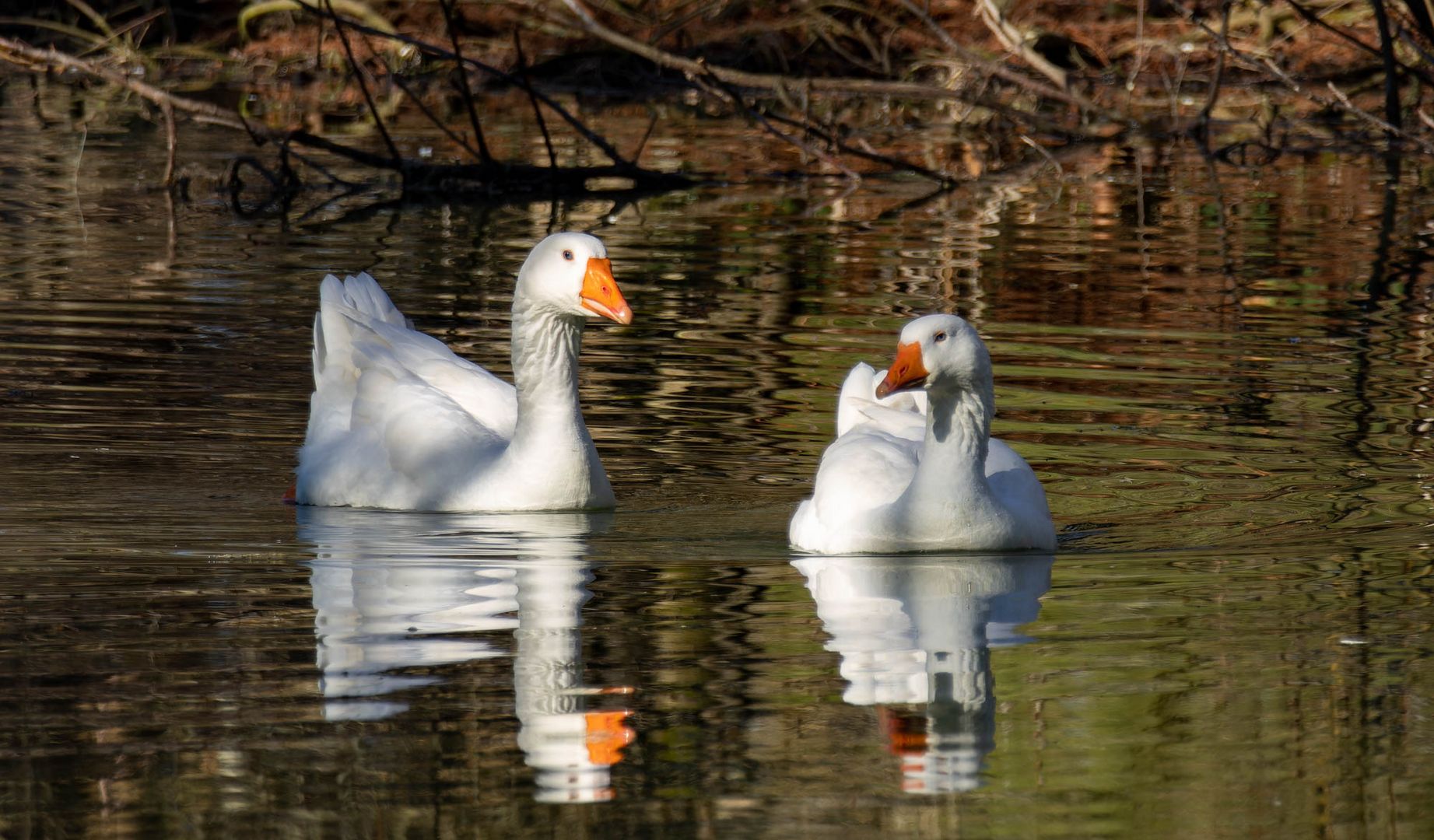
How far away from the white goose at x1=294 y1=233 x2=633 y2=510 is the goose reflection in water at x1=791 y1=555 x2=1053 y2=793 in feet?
4.35

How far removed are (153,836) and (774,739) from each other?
145cm

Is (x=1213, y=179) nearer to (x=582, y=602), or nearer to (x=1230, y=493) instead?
(x=1230, y=493)

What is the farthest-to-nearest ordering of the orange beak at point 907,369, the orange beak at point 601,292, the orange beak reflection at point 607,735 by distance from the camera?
the orange beak at point 601,292 < the orange beak at point 907,369 < the orange beak reflection at point 607,735

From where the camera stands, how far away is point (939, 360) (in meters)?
7.18

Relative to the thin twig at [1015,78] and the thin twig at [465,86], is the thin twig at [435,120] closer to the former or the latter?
the thin twig at [465,86]

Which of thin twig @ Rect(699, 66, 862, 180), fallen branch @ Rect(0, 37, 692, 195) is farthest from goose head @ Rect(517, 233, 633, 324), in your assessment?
fallen branch @ Rect(0, 37, 692, 195)

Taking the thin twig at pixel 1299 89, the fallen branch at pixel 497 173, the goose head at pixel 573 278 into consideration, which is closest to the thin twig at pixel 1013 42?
the thin twig at pixel 1299 89

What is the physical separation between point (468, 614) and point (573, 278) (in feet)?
7.11

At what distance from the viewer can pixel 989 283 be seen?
44.8ft

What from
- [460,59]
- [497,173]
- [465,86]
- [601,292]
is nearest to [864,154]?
[497,173]

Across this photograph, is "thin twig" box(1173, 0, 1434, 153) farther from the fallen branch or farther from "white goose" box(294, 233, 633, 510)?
"white goose" box(294, 233, 633, 510)

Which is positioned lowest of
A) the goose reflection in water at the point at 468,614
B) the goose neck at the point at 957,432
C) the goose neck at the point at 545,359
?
the goose reflection in water at the point at 468,614

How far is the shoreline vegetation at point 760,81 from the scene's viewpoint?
716 inches

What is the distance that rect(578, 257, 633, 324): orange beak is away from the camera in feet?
26.0
